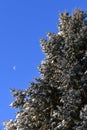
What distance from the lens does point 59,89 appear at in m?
23.7

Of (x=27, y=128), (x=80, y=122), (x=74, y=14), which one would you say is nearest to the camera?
(x=80, y=122)

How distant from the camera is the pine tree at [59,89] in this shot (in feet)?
73.2

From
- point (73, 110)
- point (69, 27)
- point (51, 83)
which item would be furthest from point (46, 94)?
point (69, 27)

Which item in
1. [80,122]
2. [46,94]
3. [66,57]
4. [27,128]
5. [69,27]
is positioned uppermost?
[69,27]

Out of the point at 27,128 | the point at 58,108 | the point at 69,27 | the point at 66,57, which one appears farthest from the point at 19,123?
the point at 69,27

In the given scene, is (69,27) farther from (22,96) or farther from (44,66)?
(22,96)

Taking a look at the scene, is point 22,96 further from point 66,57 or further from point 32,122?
point 66,57

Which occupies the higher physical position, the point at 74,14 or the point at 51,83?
the point at 74,14

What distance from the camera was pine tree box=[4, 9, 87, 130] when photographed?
22.3 m

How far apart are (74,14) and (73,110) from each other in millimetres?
7197

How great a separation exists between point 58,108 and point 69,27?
590cm

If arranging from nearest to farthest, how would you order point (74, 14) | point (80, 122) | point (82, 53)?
point (80, 122) < point (82, 53) < point (74, 14)

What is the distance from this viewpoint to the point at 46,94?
2405cm

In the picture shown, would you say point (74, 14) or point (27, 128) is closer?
point (27, 128)
